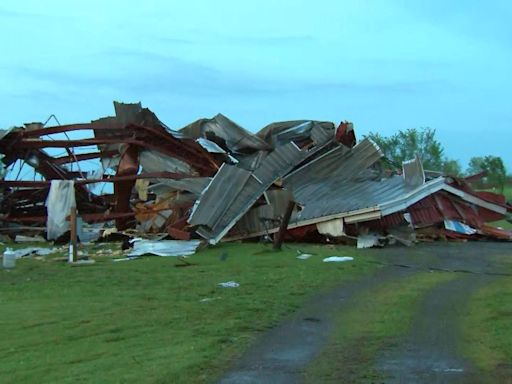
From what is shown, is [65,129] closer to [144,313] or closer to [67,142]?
[67,142]

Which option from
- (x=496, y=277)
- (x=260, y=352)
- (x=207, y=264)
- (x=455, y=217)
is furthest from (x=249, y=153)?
(x=260, y=352)

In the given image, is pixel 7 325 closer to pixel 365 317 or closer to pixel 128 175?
pixel 365 317

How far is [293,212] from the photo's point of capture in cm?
2281

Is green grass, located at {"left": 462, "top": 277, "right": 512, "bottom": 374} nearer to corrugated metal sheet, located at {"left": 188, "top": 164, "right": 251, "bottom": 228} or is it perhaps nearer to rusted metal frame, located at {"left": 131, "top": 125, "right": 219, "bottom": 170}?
corrugated metal sheet, located at {"left": 188, "top": 164, "right": 251, "bottom": 228}

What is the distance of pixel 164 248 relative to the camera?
2095 cm

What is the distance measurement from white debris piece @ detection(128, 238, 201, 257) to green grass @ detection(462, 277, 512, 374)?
1072 cm

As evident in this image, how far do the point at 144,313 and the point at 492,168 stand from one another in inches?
2118

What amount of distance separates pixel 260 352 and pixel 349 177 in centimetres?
1808

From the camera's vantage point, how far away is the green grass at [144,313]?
673cm

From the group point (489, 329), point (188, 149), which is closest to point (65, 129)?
point (188, 149)

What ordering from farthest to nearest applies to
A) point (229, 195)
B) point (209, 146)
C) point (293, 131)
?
point (293, 131) → point (209, 146) → point (229, 195)

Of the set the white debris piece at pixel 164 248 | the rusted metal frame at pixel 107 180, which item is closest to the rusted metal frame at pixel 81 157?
the rusted metal frame at pixel 107 180

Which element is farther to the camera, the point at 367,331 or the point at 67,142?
the point at 67,142

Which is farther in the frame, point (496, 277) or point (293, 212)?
point (293, 212)
